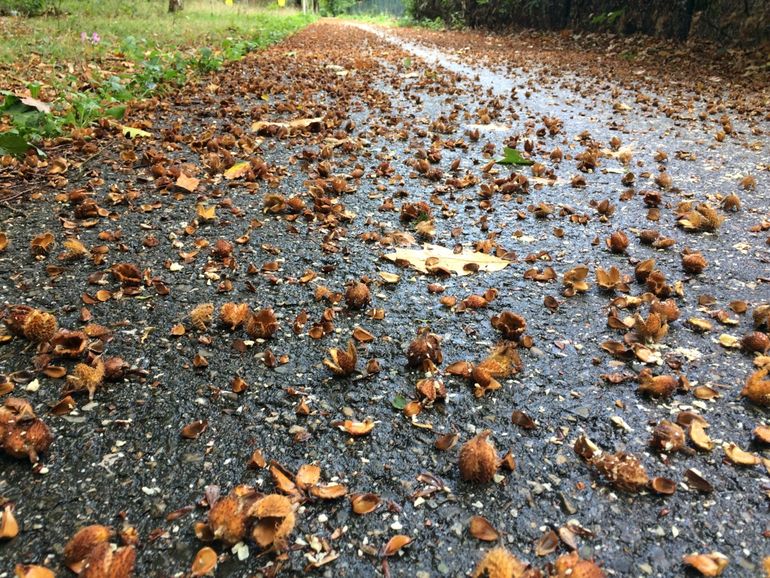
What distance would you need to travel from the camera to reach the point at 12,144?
3250 millimetres

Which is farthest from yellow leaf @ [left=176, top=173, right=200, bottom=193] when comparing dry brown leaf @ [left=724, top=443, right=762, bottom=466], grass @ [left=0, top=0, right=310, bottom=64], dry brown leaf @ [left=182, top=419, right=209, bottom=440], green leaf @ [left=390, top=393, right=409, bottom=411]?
grass @ [left=0, top=0, right=310, bottom=64]

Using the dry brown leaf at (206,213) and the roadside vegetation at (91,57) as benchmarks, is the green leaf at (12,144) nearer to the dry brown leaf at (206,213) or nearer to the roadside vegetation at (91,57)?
the roadside vegetation at (91,57)

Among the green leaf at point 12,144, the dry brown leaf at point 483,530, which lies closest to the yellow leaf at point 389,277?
the dry brown leaf at point 483,530

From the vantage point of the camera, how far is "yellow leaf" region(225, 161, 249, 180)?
3.52 metres

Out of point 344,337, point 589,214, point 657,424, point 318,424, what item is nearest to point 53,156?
point 344,337

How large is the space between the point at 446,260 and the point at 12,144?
298 cm

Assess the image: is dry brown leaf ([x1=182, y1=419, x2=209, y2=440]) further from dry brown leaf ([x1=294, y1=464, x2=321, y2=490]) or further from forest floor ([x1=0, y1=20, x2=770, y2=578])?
dry brown leaf ([x1=294, y1=464, x2=321, y2=490])

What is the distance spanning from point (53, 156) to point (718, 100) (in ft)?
25.1

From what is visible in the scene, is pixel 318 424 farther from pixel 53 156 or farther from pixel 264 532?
pixel 53 156

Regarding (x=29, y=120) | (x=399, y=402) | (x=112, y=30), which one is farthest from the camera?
(x=112, y=30)

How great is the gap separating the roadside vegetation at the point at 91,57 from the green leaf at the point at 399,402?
3222mm

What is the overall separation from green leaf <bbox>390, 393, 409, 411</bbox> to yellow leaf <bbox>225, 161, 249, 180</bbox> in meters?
2.45

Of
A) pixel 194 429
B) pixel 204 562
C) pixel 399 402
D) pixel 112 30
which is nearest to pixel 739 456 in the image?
pixel 399 402

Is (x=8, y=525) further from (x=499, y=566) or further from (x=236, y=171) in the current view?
(x=236, y=171)
